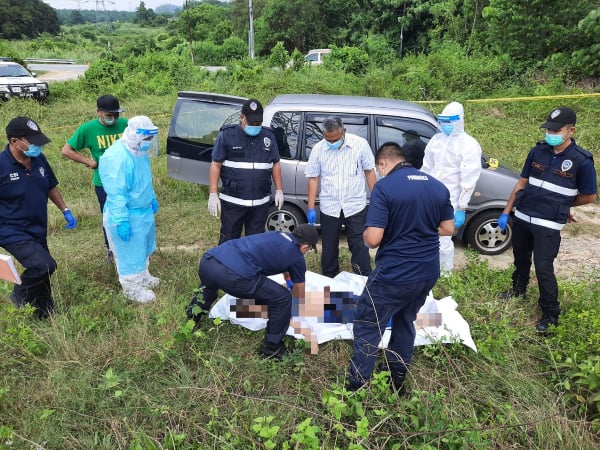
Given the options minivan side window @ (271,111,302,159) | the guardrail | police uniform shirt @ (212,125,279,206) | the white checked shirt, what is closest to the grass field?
police uniform shirt @ (212,125,279,206)

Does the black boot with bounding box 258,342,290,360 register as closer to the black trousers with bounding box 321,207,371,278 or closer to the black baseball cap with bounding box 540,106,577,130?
the black trousers with bounding box 321,207,371,278

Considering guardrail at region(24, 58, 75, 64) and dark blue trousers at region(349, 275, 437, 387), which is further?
guardrail at region(24, 58, 75, 64)

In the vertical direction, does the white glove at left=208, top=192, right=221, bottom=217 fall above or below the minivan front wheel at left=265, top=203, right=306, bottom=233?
above

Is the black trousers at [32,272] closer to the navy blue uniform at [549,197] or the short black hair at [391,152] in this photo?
the short black hair at [391,152]

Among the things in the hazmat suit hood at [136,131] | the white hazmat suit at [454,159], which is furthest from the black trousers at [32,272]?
the white hazmat suit at [454,159]

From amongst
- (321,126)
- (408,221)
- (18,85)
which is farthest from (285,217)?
(18,85)

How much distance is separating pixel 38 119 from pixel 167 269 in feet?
32.9

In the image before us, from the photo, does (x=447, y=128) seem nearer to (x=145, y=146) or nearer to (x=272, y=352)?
(x=272, y=352)

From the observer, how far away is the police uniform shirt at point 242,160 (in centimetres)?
405

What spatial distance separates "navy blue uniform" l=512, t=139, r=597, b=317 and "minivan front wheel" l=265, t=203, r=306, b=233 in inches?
91.6

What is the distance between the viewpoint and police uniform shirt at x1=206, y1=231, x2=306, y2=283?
→ 2916mm

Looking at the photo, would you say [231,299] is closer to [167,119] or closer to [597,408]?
[597,408]

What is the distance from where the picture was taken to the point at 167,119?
11.5 m

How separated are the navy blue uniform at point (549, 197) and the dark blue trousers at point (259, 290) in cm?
197
